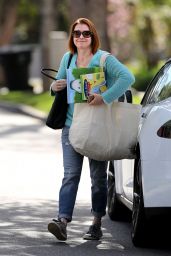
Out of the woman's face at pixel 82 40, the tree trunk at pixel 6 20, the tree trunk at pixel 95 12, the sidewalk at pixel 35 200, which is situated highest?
the woman's face at pixel 82 40

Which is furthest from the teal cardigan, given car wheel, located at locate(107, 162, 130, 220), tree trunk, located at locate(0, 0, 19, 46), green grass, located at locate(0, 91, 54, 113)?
tree trunk, located at locate(0, 0, 19, 46)

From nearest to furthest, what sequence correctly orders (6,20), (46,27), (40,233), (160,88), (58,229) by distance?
(58,229), (160,88), (40,233), (46,27), (6,20)

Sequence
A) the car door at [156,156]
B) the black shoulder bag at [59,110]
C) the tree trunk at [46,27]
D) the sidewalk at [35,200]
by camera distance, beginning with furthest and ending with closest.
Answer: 1. the tree trunk at [46,27]
2. the black shoulder bag at [59,110]
3. the sidewalk at [35,200]
4. the car door at [156,156]

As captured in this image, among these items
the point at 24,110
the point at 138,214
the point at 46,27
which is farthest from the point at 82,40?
the point at 46,27

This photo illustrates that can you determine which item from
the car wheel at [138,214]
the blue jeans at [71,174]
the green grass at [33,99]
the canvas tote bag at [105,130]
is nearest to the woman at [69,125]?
the blue jeans at [71,174]

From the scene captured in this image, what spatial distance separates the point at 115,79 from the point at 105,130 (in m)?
0.45

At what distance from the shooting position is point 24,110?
88.4 feet

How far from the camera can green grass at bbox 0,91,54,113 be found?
2714cm

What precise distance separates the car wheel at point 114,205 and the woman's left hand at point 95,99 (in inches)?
63.9

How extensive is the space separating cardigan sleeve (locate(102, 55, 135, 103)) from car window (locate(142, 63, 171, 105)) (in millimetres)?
263

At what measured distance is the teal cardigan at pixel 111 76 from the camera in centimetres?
802

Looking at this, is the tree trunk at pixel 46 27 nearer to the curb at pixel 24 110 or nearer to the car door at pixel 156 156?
the curb at pixel 24 110

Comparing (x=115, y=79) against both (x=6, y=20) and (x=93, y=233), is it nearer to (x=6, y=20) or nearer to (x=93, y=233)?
(x=93, y=233)

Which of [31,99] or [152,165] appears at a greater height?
[152,165]
